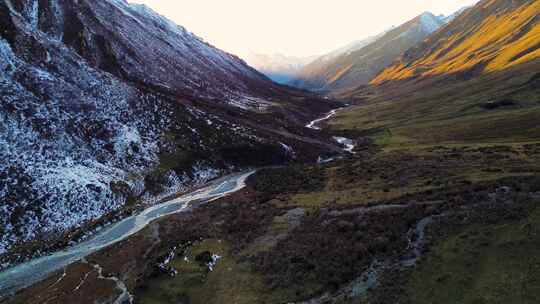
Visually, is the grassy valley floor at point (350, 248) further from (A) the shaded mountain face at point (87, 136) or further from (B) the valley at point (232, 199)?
(A) the shaded mountain face at point (87, 136)

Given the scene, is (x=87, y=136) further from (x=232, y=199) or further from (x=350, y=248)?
(x=350, y=248)

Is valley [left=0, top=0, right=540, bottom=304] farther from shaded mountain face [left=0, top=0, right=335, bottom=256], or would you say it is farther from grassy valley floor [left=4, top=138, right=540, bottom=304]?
shaded mountain face [left=0, top=0, right=335, bottom=256]

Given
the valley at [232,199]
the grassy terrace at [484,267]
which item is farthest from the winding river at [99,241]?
the grassy terrace at [484,267]

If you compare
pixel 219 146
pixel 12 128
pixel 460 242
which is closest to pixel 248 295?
pixel 460 242

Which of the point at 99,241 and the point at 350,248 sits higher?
the point at 99,241

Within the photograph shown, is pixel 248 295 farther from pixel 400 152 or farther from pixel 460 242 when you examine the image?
pixel 400 152

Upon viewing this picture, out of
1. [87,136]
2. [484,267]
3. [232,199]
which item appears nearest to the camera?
[484,267]

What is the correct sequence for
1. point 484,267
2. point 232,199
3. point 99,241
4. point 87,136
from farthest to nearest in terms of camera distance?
point 87,136 < point 232,199 < point 99,241 < point 484,267

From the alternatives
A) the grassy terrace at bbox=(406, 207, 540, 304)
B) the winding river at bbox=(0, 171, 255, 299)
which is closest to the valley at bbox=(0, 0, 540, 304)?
the grassy terrace at bbox=(406, 207, 540, 304)

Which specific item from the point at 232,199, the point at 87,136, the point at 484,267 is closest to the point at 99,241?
the point at 232,199
